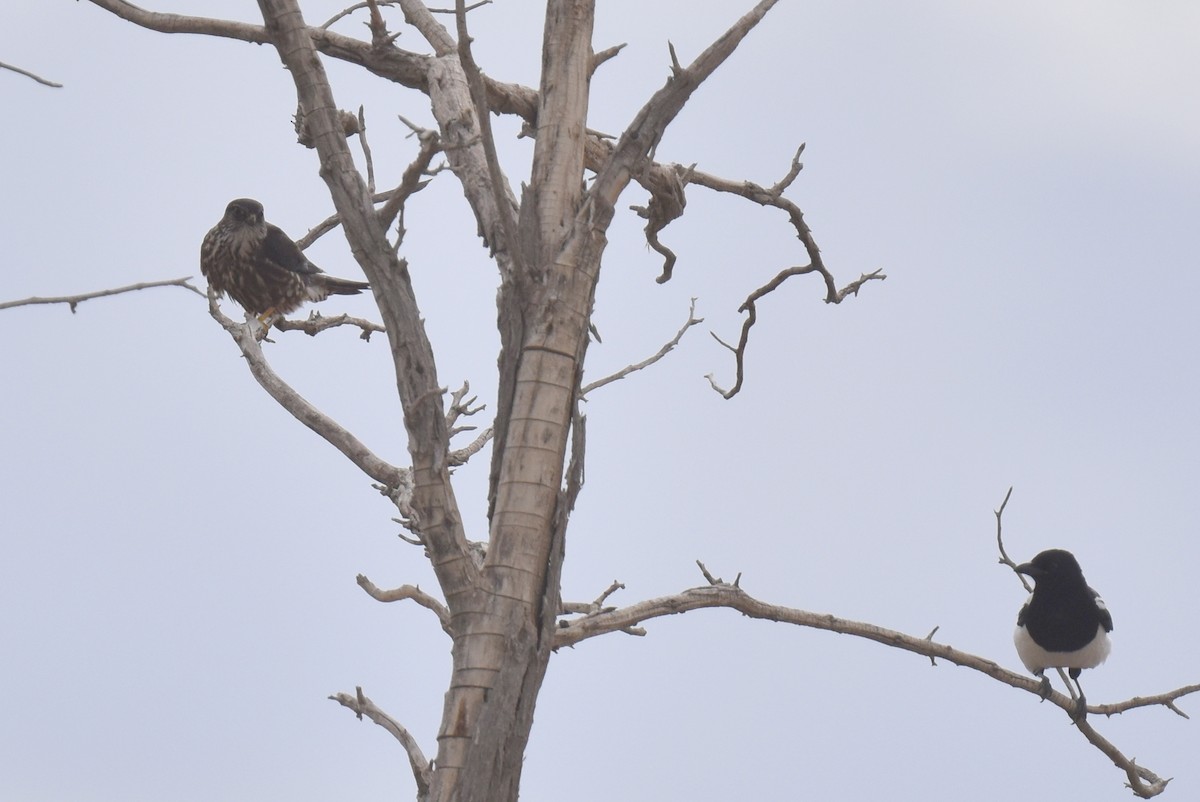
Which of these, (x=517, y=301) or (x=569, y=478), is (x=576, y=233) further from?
(x=569, y=478)

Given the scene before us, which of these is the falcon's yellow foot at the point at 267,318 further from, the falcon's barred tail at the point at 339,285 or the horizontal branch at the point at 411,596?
the horizontal branch at the point at 411,596

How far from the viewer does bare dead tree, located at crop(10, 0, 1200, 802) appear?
11.6 feet

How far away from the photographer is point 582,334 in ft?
12.8

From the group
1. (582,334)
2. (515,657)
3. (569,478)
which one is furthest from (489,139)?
(515,657)

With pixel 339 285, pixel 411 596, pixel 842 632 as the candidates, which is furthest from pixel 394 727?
pixel 339 285

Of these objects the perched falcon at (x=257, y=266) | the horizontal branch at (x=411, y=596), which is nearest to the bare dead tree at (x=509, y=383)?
the horizontal branch at (x=411, y=596)

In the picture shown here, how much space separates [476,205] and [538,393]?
96 centimetres

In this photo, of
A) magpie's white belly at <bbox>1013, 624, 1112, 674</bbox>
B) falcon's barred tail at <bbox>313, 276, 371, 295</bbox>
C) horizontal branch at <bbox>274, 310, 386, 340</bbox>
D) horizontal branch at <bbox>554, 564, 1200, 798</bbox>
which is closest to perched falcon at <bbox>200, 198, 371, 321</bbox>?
falcon's barred tail at <bbox>313, 276, 371, 295</bbox>

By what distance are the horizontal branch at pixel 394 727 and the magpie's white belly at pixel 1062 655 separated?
353cm

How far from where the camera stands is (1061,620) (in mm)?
6277

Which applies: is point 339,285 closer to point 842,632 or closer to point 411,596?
point 411,596

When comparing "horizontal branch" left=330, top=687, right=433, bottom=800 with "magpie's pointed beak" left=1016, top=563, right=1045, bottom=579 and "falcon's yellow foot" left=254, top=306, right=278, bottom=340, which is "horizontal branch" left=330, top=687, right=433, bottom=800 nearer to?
"falcon's yellow foot" left=254, top=306, right=278, bottom=340

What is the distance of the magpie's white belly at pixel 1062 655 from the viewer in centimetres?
624

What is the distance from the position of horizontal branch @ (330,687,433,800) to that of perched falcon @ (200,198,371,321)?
278 cm
